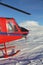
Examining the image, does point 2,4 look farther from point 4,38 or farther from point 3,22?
point 4,38

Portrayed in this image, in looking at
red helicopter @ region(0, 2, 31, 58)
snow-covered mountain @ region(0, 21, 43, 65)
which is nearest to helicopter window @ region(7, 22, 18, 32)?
red helicopter @ region(0, 2, 31, 58)

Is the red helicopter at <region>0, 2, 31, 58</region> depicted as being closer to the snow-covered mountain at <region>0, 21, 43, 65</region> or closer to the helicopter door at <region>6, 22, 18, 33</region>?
the helicopter door at <region>6, 22, 18, 33</region>

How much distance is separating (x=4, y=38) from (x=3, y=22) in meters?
0.88

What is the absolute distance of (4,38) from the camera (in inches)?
442

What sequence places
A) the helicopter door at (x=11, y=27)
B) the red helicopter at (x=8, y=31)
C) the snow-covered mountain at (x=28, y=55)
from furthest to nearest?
the helicopter door at (x=11, y=27), the red helicopter at (x=8, y=31), the snow-covered mountain at (x=28, y=55)

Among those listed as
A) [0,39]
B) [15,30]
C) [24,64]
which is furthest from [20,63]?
[15,30]

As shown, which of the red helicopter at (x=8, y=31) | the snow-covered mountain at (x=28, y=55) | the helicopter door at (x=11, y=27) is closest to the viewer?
the snow-covered mountain at (x=28, y=55)

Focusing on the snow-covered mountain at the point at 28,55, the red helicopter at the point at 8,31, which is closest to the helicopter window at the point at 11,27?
the red helicopter at the point at 8,31

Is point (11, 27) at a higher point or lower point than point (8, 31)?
higher

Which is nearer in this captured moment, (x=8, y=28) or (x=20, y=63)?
(x=20, y=63)

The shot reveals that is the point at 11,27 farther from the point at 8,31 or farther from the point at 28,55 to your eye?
the point at 28,55

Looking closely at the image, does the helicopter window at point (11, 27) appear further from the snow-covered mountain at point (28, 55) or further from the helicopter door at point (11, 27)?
the snow-covered mountain at point (28, 55)

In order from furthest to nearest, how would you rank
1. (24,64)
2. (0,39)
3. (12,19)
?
(12,19) < (0,39) < (24,64)

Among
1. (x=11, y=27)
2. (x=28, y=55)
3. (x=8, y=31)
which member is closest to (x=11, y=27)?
(x=11, y=27)
